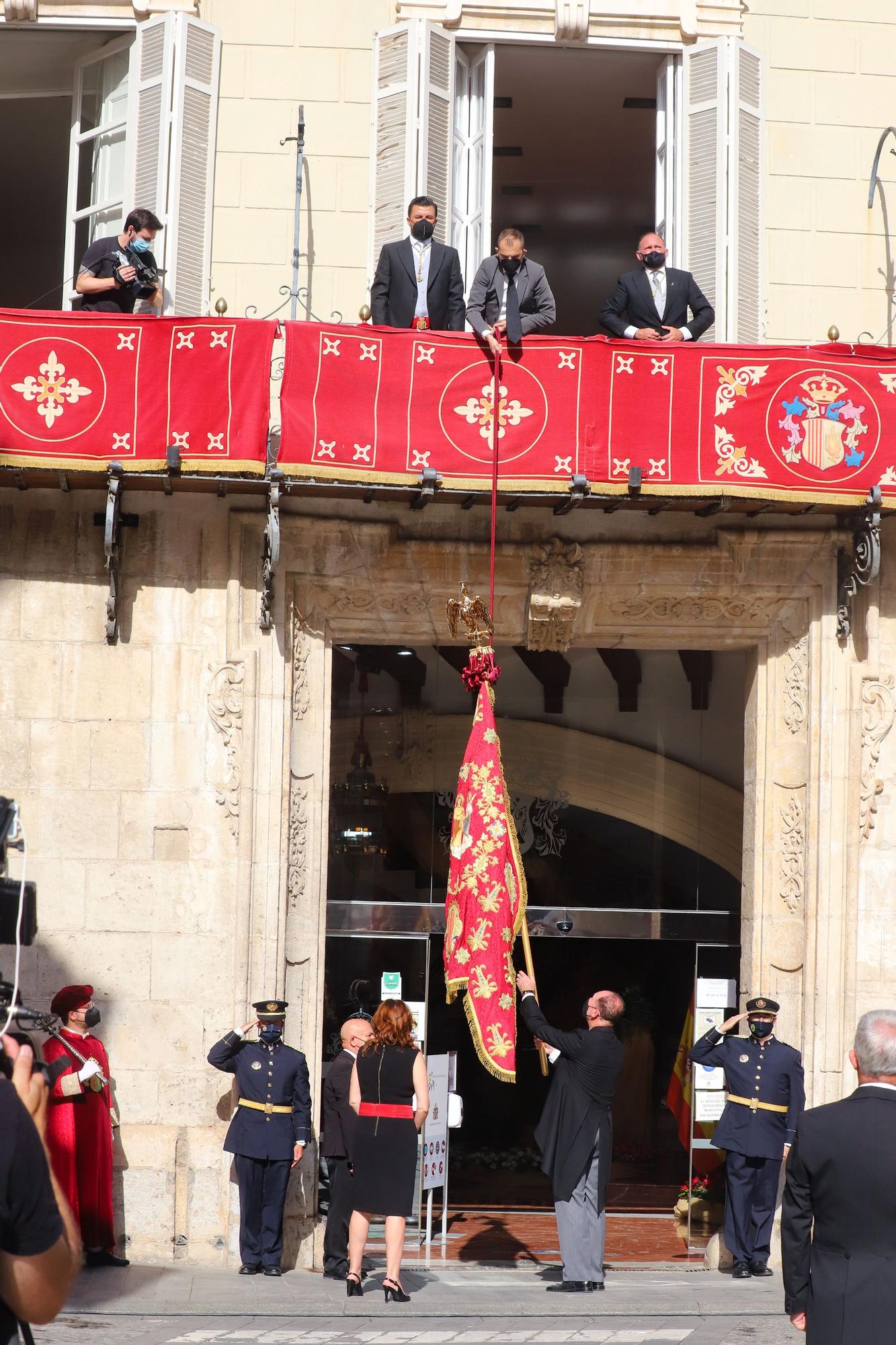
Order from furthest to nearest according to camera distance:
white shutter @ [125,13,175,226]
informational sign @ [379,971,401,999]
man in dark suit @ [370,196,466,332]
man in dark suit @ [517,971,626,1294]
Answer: informational sign @ [379,971,401,999] < white shutter @ [125,13,175,226] < man in dark suit @ [370,196,466,332] < man in dark suit @ [517,971,626,1294]

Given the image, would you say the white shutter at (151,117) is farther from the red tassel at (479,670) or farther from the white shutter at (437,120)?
the red tassel at (479,670)

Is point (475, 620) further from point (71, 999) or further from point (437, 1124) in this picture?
point (437, 1124)

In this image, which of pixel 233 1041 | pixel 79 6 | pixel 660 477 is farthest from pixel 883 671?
pixel 79 6

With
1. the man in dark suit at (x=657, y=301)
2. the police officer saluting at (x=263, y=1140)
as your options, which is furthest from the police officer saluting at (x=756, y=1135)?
the man in dark suit at (x=657, y=301)

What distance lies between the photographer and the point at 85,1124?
10305 mm

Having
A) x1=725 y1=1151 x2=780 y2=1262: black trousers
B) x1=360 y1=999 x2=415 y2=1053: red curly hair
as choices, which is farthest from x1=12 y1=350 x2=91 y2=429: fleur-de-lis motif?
x1=725 y1=1151 x2=780 y2=1262: black trousers

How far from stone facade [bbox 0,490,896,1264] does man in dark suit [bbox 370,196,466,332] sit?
123 cm

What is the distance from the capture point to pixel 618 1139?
1431cm

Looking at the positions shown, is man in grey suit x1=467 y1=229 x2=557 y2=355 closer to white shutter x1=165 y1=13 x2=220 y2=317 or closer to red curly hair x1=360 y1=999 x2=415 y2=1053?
white shutter x1=165 y1=13 x2=220 y2=317

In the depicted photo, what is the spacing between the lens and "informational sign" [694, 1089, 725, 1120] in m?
12.0

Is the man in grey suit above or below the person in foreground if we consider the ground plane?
above

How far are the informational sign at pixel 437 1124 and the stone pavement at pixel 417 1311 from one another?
784mm

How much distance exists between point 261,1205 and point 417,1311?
157 cm

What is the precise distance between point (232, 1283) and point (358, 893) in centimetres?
305
